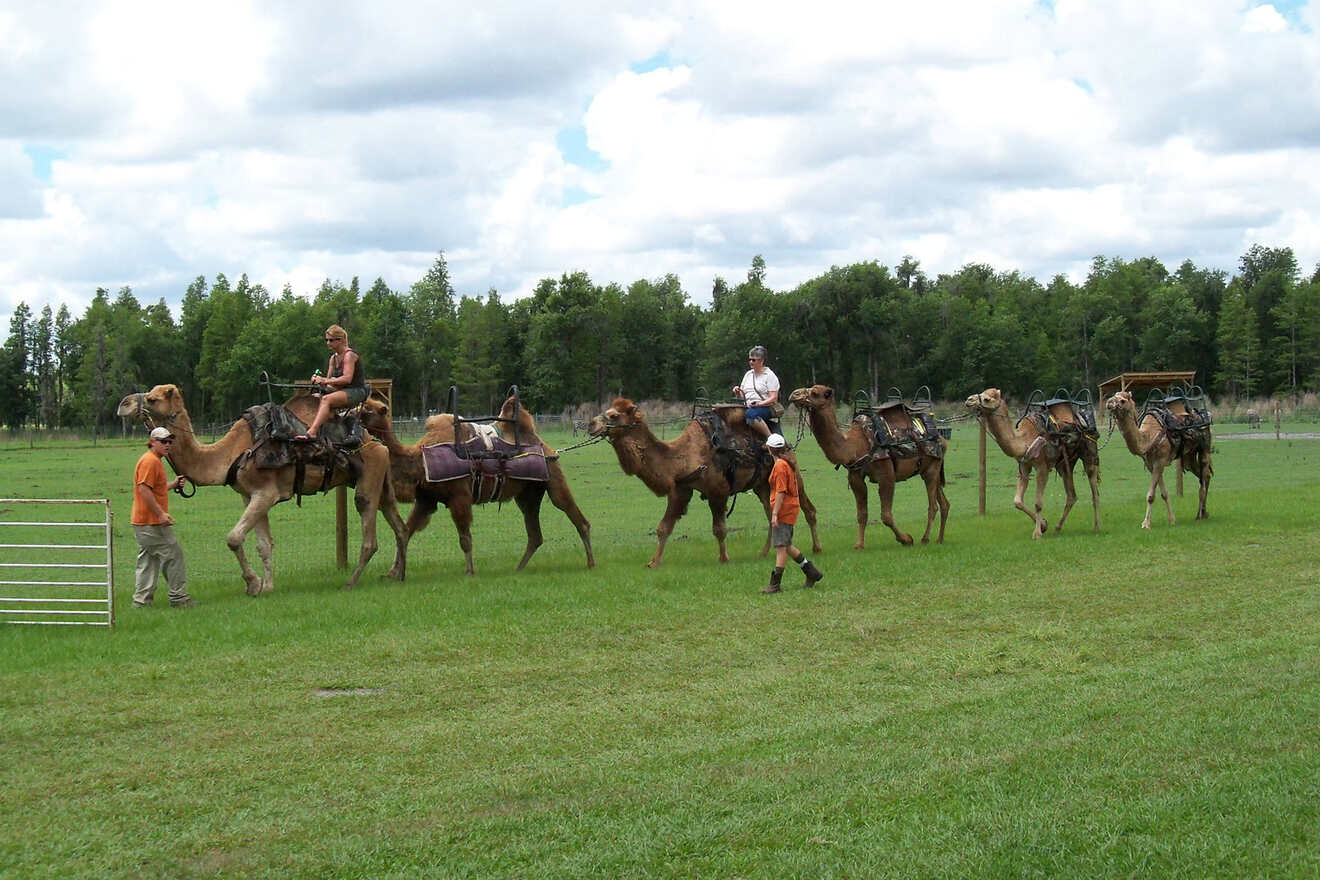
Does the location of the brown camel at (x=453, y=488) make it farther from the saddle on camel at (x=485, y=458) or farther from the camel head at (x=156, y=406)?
the camel head at (x=156, y=406)

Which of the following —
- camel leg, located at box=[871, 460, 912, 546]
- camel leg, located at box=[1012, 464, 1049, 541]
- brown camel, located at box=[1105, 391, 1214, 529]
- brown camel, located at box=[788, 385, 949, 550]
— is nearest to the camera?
brown camel, located at box=[788, 385, 949, 550]

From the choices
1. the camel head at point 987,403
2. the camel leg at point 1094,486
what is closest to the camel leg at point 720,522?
the camel head at point 987,403

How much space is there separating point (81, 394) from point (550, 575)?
269 feet

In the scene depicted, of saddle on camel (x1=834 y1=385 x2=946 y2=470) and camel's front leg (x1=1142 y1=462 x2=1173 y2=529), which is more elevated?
saddle on camel (x1=834 y1=385 x2=946 y2=470)

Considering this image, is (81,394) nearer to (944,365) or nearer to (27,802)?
(944,365)

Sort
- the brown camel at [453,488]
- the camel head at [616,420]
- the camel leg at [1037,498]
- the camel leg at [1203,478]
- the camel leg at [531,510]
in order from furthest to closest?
1. the camel leg at [1203,478]
2. the camel leg at [1037,498]
3. the camel leg at [531,510]
4. the camel head at [616,420]
5. the brown camel at [453,488]

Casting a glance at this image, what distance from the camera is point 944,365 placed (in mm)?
82750

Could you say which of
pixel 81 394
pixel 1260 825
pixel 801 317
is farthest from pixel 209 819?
pixel 81 394

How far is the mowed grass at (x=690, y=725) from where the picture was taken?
6.36 metres

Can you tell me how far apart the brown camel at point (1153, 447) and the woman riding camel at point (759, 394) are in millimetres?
6048

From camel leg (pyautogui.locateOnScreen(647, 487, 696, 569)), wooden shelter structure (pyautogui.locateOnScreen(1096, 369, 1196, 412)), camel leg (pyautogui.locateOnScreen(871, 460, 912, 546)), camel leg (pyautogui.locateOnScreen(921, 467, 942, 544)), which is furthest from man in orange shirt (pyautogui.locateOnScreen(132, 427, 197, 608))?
wooden shelter structure (pyautogui.locateOnScreen(1096, 369, 1196, 412))

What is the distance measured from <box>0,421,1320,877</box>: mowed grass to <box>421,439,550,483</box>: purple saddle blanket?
1345 mm

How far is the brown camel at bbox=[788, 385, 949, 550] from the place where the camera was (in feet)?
60.3

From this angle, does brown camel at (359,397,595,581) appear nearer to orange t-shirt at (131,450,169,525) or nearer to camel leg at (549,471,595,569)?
camel leg at (549,471,595,569)
